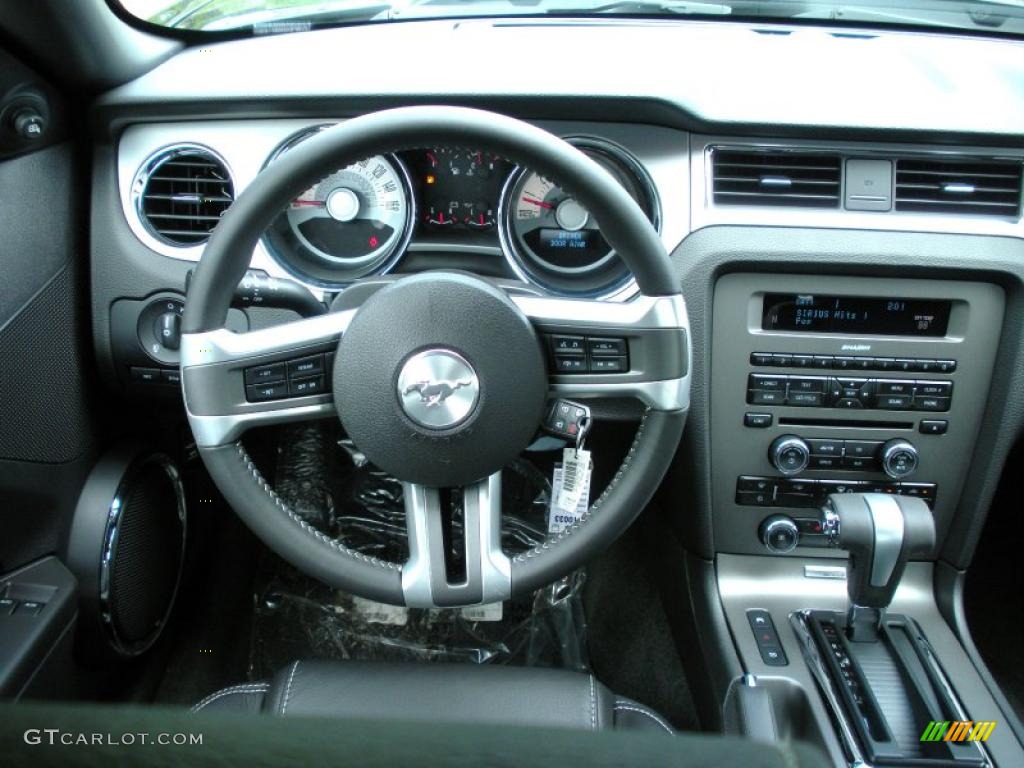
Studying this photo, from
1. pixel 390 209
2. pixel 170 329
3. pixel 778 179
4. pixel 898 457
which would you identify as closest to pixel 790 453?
pixel 898 457

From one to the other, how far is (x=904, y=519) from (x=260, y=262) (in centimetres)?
113

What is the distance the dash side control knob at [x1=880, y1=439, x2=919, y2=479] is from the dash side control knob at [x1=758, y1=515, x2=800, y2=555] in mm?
196

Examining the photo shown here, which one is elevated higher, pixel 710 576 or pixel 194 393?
pixel 194 393

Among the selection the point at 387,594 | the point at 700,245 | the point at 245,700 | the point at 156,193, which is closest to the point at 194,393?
the point at 387,594

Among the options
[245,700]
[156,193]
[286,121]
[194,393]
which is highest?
[286,121]

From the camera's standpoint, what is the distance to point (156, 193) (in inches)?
65.5

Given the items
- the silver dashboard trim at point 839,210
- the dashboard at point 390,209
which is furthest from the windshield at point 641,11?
the silver dashboard trim at point 839,210

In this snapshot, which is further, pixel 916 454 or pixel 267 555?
pixel 267 555

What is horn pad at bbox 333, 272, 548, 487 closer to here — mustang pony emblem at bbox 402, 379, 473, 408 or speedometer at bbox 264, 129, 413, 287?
mustang pony emblem at bbox 402, 379, 473, 408

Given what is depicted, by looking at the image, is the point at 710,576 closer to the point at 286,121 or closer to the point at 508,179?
the point at 508,179

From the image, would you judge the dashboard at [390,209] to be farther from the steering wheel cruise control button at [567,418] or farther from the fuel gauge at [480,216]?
the steering wheel cruise control button at [567,418]

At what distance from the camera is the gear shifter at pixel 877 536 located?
4.78 ft

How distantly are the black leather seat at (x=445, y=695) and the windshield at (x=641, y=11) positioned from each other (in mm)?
1163

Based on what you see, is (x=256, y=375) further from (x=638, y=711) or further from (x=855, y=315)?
(x=855, y=315)
